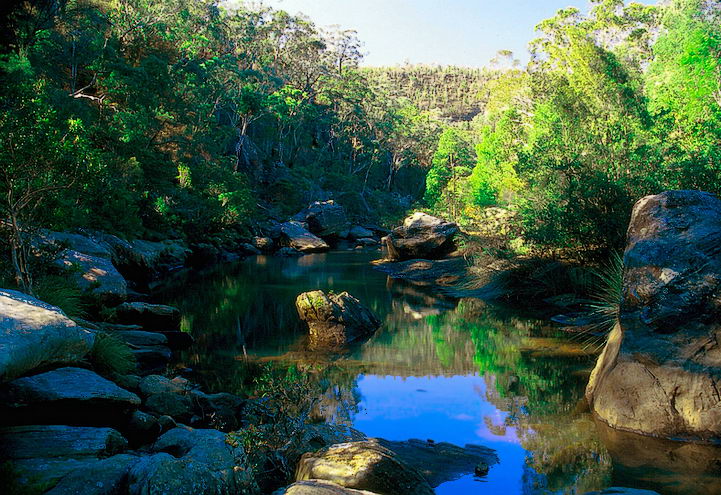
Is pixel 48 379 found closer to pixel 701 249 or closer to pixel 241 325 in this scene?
pixel 701 249

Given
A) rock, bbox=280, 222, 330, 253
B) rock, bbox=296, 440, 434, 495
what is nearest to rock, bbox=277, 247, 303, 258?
rock, bbox=280, 222, 330, 253

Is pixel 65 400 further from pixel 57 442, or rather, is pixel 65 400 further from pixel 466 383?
pixel 466 383

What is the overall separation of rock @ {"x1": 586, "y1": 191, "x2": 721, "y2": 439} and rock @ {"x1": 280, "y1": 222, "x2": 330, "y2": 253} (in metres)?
28.8

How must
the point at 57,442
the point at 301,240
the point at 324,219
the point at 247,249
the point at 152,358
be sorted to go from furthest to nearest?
the point at 324,219 → the point at 301,240 → the point at 247,249 → the point at 152,358 → the point at 57,442

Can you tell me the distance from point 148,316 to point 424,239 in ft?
49.7

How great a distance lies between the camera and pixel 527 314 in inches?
617

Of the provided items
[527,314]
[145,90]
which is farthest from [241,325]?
[145,90]

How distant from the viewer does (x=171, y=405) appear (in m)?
7.39

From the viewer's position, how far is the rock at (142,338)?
35.0 feet

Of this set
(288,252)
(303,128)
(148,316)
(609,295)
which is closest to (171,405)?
(148,316)

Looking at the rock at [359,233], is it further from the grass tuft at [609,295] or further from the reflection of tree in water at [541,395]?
the grass tuft at [609,295]

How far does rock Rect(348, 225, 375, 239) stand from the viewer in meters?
45.2

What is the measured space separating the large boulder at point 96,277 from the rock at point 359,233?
104ft

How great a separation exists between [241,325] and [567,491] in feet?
32.0
